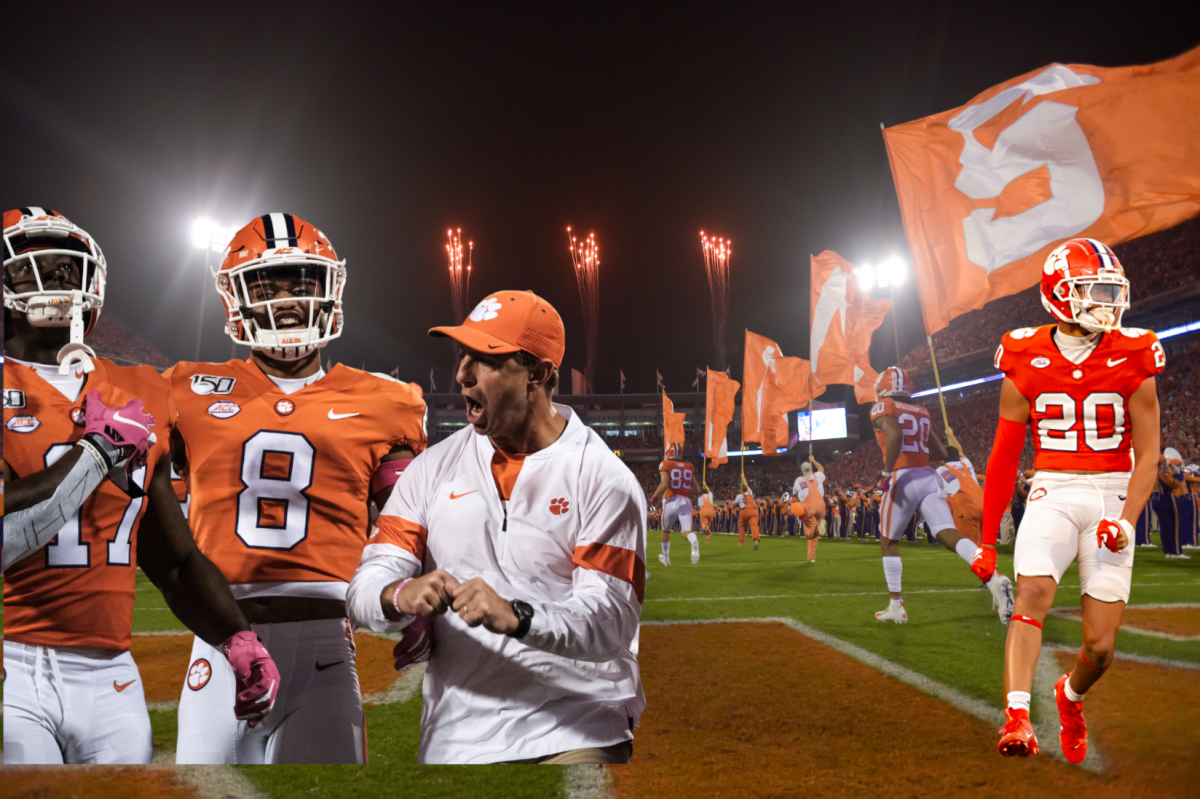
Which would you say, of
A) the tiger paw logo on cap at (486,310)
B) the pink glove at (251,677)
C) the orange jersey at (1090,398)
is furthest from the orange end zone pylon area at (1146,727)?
the pink glove at (251,677)

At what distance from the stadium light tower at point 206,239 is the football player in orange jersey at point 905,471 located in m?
3.77

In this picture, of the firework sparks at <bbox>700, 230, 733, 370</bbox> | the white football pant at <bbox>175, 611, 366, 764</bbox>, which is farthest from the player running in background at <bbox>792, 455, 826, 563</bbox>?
the white football pant at <bbox>175, 611, 366, 764</bbox>

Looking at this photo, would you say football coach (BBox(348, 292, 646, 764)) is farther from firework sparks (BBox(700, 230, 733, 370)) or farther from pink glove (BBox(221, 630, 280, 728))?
firework sparks (BBox(700, 230, 733, 370))

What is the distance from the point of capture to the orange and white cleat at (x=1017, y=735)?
2318 mm

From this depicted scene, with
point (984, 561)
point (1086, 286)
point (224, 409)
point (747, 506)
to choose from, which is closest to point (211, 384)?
point (224, 409)

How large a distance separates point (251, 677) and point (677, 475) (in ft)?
9.53

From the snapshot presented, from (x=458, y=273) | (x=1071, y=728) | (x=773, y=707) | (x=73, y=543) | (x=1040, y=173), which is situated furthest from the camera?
(x=458, y=273)

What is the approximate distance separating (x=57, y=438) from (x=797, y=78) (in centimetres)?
371

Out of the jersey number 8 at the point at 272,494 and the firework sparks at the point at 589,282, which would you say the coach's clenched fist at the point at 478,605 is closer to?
the jersey number 8 at the point at 272,494

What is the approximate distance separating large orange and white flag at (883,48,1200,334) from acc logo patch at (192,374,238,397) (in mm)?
3075

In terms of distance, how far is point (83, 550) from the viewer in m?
2.13

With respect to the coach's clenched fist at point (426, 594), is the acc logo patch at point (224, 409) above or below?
above

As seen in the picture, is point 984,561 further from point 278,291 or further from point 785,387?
point 278,291

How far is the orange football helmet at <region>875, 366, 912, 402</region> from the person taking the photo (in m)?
4.27
